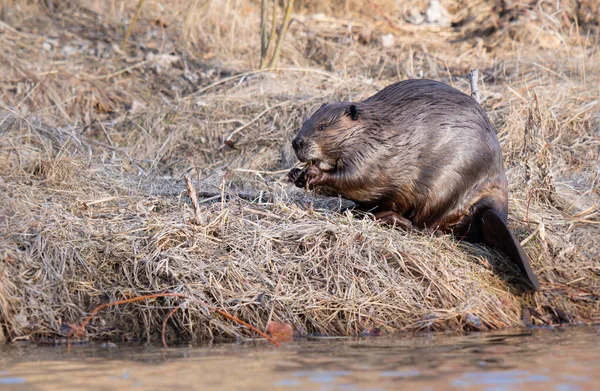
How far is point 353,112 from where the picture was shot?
4.36 metres

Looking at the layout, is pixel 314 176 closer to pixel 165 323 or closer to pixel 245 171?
pixel 245 171

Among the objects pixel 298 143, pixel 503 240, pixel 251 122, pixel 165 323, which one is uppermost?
pixel 251 122

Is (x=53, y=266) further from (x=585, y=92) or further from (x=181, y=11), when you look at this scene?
(x=181, y=11)

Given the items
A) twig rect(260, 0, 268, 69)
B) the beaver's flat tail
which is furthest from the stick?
the beaver's flat tail

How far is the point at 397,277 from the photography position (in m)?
3.87

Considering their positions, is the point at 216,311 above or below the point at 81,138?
below

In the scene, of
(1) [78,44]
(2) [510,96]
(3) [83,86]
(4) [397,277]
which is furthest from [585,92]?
(1) [78,44]

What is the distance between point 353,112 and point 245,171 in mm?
1059

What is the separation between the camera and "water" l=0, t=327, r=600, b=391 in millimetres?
2543

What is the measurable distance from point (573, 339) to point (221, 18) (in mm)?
5552

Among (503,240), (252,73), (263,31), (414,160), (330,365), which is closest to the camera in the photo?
(330,365)

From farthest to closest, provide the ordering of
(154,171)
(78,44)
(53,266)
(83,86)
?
(78,44) → (83,86) → (154,171) → (53,266)

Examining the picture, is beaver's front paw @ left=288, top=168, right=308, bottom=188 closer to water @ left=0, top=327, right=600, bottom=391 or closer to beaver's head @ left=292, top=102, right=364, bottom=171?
beaver's head @ left=292, top=102, right=364, bottom=171

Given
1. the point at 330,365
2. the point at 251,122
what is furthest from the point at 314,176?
the point at 251,122
